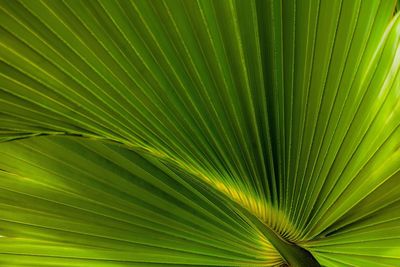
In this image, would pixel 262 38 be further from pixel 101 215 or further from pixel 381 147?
pixel 101 215

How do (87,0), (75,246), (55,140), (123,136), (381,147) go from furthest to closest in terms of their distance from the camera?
1. (75,246)
2. (55,140)
3. (123,136)
4. (381,147)
5. (87,0)

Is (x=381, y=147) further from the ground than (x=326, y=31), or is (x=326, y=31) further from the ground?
(x=326, y=31)

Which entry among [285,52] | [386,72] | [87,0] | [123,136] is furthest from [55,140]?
[386,72]

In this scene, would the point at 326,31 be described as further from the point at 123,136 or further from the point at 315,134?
the point at 123,136

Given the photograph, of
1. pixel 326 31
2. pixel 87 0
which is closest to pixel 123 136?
pixel 87 0

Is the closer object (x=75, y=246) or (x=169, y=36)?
(x=169, y=36)

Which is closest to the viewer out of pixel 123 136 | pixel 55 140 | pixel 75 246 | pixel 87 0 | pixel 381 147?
pixel 87 0
